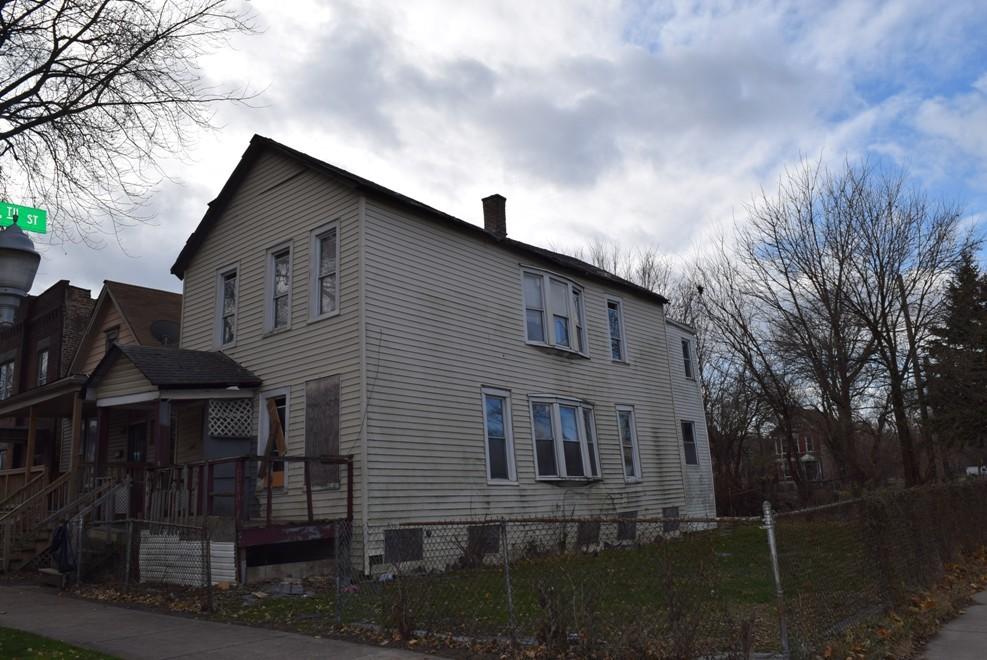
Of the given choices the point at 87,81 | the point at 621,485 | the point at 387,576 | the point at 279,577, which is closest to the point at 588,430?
the point at 621,485

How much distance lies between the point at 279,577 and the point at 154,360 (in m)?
4.89

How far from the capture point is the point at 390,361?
545 inches

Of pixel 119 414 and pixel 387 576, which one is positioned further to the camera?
pixel 119 414

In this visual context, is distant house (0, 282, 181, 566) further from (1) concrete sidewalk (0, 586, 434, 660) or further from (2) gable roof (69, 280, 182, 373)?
(1) concrete sidewalk (0, 586, 434, 660)

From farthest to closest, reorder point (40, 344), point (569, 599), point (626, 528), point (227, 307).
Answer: point (40, 344) < point (626, 528) < point (227, 307) < point (569, 599)

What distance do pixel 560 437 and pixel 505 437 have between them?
1754mm

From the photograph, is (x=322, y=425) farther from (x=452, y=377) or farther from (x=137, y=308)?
(x=137, y=308)

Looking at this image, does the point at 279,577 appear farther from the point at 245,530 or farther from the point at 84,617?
the point at 84,617

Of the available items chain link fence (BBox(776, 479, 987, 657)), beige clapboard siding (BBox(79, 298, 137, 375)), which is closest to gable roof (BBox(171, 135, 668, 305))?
beige clapboard siding (BBox(79, 298, 137, 375))

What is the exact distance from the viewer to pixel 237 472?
37.3ft

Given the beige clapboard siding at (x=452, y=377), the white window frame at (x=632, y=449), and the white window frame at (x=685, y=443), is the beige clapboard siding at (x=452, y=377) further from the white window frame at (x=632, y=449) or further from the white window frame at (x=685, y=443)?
the white window frame at (x=685, y=443)

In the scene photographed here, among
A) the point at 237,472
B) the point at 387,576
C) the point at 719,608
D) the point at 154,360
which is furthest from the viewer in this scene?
the point at 154,360

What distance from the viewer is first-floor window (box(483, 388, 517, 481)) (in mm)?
15578

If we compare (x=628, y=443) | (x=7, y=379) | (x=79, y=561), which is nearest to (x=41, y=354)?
(x=7, y=379)
